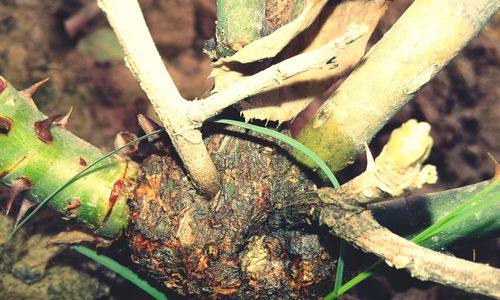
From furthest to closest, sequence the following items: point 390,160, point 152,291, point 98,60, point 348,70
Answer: point 98,60 < point 152,291 < point 348,70 < point 390,160

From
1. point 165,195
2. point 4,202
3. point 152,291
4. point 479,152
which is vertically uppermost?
point 479,152

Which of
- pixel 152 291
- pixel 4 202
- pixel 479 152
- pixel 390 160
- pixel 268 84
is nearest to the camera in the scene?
pixel 390 160

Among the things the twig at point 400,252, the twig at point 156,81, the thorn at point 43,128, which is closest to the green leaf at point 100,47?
the thorn at point 43,128

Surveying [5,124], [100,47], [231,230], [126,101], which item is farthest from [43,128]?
[100,47]

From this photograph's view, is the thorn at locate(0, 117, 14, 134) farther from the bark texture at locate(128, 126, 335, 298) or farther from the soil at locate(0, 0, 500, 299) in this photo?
the soil at locate(0, 0, 500, 299)

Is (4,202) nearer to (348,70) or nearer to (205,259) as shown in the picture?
(205,259)

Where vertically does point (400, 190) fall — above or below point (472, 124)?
below

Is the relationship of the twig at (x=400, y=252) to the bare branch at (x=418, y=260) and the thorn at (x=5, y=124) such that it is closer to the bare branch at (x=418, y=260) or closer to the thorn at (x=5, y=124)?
the bare branch at (x=418, y=260)

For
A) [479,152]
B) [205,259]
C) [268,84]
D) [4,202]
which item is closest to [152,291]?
[205,259]

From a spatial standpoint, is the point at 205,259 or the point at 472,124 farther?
the point at 472,124
